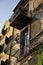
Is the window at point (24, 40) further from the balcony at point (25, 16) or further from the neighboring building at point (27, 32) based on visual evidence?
the balcony at point (25, 16)

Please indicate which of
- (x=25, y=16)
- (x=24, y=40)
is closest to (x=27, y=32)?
(x=24, y=40)

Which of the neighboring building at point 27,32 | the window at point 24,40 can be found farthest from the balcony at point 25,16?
the window at point 24,40

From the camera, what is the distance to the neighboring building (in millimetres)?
16623

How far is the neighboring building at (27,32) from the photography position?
16.6 meters

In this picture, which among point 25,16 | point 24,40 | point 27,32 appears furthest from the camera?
point 24,40

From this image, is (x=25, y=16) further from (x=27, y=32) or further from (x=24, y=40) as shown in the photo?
(x=24, y=40)

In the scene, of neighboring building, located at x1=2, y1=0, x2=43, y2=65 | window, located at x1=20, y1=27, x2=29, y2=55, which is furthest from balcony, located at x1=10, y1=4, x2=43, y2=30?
window, located at x1=20, y1=27, x2=29, y2=55

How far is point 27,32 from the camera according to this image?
19.3m

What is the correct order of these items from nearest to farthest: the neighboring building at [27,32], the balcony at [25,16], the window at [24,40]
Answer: the neighboring building at [27,32] < the balcony at [25,16] < the window at [24,40]

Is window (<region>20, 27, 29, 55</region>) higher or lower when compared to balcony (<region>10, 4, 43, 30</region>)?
lower

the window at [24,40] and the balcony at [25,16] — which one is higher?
the balcony at [25,16]

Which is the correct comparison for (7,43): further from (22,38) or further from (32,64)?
(32,64)

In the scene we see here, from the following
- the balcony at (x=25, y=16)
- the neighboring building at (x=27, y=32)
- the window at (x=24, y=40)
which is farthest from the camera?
the window at (x=24, y=40)

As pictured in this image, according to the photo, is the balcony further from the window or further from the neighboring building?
the window
